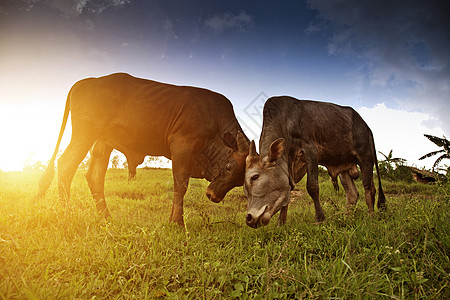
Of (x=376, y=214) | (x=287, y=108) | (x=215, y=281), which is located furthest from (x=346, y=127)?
(x=215, y=281)

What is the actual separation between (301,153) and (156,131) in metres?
2.61

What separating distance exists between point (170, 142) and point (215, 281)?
2849mm

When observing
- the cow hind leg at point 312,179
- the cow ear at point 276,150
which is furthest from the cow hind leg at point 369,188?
the cow ear at point 276,150

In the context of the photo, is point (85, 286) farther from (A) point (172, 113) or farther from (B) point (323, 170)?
(B) point (323, 170)

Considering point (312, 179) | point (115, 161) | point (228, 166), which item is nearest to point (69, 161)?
point (228, 166)

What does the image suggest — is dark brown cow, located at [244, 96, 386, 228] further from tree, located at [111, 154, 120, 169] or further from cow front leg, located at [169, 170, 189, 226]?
tree, located at [111, 154, 120, 169]

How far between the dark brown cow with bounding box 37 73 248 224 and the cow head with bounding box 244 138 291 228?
642 millimetres

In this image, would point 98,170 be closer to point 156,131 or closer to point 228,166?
point 156,131

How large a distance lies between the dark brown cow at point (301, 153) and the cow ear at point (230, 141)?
495mm

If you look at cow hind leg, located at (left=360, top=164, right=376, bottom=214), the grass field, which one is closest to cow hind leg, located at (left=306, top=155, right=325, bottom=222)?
the grass field

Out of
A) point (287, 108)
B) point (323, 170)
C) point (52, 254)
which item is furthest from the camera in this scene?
point (323, 170)

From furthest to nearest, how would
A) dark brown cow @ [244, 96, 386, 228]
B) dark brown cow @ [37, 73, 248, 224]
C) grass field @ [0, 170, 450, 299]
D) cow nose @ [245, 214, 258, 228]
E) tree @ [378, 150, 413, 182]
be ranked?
1. tree @ [378, 150, 413, 182]
2. dark brown cow @ [37, 73, 248, 224]
3. dark brown cow @ [244, 96, 386, 228]
4. cow nose @ [245, 214, 258, 228]
5. grass field @ [0, 170, 450, 299]

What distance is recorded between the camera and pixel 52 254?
9.16 feet

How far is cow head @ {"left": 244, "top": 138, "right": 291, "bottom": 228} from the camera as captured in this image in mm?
3883
